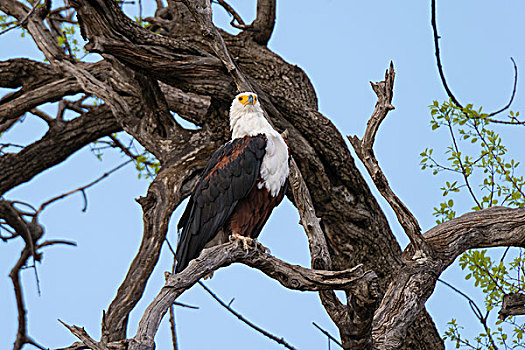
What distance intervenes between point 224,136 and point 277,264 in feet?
6.57

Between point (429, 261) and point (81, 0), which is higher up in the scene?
point (81, 0)

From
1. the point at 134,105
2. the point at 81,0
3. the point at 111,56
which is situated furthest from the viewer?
the point at 134,105

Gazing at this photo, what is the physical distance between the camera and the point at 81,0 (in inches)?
168

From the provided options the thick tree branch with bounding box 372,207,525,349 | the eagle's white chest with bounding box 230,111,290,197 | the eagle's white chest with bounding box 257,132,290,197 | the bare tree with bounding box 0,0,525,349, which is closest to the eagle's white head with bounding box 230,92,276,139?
the eagle's white chest with bounding box 230,111,290,197

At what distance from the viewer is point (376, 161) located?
3293mm

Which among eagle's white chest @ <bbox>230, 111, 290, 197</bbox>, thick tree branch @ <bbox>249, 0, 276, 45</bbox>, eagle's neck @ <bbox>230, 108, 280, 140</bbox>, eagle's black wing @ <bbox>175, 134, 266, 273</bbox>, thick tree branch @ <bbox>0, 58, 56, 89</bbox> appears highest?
thick tree branch @ <bbox>249, 0, 276, 45</bbox>

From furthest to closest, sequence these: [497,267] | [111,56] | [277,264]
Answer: [111,56] < [497,267] < [277,264]

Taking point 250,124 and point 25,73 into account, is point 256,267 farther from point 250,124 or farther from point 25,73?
point 25,73

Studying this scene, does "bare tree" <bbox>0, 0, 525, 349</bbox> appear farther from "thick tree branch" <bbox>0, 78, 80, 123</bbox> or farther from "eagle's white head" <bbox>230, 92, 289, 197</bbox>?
"eagle's white head" <bbox>230, 92, 289, 197</bbox>

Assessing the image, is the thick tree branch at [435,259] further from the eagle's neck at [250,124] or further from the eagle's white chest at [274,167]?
the eagle's neck at [250,124]

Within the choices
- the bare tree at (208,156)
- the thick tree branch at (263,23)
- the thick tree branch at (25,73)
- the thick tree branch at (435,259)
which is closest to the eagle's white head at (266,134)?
the bare tree at (208,156)

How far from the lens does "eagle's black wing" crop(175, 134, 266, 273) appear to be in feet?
11.4

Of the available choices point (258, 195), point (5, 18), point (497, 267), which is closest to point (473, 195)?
point (497, 267)

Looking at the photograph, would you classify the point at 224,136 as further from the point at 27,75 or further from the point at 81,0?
the point at 27,75
